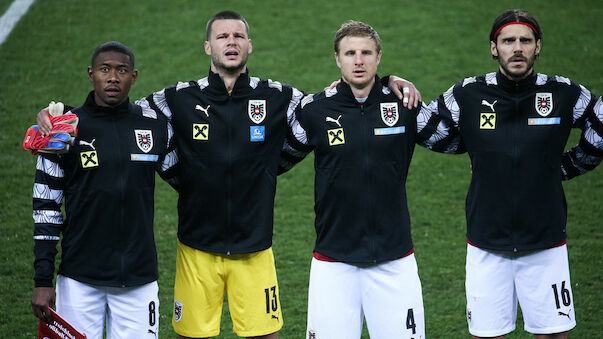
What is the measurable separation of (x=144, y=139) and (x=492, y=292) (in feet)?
7.67

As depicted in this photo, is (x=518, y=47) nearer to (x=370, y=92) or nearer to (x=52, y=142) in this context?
(x=370, y=92)

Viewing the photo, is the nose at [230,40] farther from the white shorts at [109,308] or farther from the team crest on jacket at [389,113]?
the white shorts at [109,308]

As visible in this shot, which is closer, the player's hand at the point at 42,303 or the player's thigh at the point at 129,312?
the player's hand at the point at 42,303

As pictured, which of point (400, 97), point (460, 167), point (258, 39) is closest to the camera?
point (400, 97)

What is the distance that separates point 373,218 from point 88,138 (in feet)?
5.76

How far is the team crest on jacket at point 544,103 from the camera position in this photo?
488cm

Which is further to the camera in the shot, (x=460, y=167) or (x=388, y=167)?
(x=460, y=167)

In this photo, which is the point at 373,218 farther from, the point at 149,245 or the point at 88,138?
the point at 88,138

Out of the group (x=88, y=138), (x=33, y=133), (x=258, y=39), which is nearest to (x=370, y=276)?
(x=88, y=138)

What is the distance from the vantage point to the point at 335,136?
4.79 m

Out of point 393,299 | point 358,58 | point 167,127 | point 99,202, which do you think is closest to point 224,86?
point 167,127

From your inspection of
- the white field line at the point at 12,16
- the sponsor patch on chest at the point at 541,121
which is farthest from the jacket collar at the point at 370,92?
the white field line at the point at 12,16

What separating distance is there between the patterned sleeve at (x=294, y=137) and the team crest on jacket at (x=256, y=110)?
0.57ft

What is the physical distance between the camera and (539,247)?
15.8 feet
